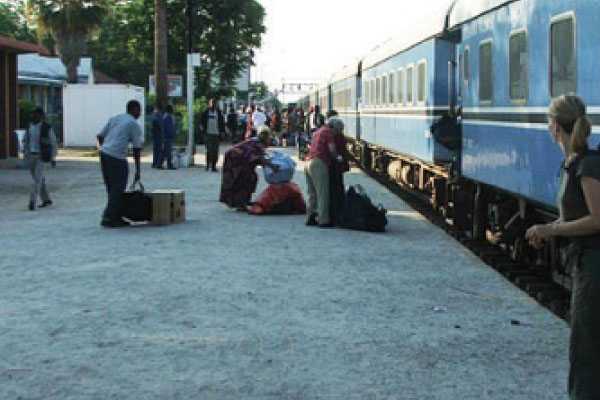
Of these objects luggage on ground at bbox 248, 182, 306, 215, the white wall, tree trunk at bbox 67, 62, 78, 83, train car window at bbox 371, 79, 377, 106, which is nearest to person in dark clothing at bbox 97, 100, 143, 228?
luggage on ground at bbox 248, 182, 306, 215

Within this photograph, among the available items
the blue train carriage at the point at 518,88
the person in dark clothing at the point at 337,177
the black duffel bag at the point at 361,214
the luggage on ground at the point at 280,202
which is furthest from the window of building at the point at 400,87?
the blue train carriage at the point at 518,88

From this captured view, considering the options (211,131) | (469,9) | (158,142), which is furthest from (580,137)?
(158,142)

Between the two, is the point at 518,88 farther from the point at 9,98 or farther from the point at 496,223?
the point at 9,98

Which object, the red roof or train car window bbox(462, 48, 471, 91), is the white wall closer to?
the red roof

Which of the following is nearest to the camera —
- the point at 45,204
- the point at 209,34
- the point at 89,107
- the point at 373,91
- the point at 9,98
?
the point at 45,204

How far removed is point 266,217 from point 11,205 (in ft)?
16.7

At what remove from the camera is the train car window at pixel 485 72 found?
11.6m

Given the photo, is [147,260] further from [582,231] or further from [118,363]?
[582,231]

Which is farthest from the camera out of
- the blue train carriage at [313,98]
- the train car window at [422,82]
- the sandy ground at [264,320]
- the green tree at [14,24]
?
the green tree at [14,24]

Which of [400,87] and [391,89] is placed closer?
[400,87]

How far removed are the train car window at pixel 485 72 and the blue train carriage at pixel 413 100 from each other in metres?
3.00

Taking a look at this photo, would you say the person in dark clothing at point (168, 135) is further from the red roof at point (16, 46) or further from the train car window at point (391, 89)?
the train car window at point (391, 89)

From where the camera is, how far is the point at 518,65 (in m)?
10.1

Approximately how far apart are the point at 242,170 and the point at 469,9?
5.73 m
